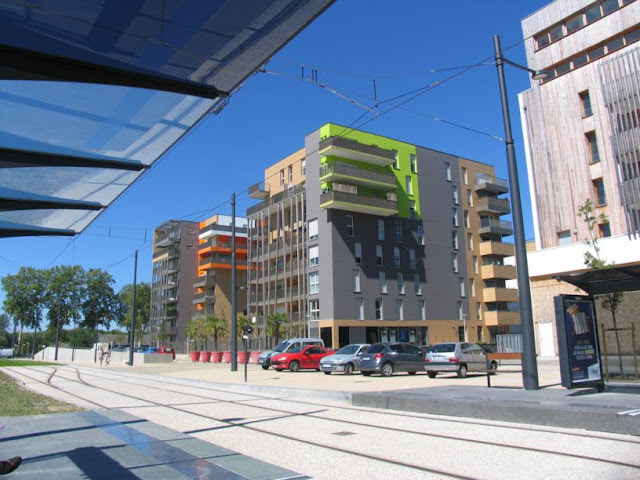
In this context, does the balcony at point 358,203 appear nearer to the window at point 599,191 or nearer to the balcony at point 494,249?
the balcony at point 494,249

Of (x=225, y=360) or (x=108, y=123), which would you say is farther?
(x=225, y=360)

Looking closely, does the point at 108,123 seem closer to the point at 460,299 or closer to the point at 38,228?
the point at 38,228

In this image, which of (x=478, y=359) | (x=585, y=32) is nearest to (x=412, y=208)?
(x=585, y=32)

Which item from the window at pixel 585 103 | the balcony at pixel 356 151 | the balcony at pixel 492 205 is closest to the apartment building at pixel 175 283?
the balcony at pixel 356 151

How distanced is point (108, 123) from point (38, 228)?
398cm

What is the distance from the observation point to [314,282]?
54.8 m

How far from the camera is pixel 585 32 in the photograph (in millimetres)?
40375

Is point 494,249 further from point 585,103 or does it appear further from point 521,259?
point 521,259

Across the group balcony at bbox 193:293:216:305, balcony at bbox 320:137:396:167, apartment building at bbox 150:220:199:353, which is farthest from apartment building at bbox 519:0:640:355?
apartment building at bbox 150:220:199:353

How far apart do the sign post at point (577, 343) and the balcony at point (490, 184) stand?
57.5 meters

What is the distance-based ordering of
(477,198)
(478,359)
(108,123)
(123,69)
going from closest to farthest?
(123,69)
(108,123)
(478,359)
(477,198)

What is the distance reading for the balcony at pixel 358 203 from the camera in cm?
5248

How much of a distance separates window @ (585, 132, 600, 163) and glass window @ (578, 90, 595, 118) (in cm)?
151

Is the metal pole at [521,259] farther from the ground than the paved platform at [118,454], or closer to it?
farther from the ground
